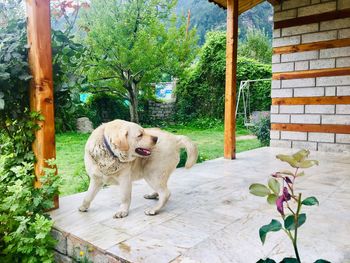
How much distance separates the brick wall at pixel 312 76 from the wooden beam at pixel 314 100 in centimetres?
2

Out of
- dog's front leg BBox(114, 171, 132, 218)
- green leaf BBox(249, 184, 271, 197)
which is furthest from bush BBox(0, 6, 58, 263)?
green leaf BBox(249, 184, 271, 197)

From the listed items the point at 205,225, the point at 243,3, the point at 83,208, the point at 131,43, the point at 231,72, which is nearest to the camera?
the point at 205,225

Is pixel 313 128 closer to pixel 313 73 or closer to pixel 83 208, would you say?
pixel 313 73

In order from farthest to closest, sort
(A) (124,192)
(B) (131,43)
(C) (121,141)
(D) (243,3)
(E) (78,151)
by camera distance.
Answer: (B) (131,43), (E) (78,151), (D) (243,3), (A) (124,192), (C) (121,141)

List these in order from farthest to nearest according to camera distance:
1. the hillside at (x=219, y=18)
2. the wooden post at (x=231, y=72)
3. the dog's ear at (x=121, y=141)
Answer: the hillside at (x=219, y=18), the wooden post at (x=231, y=72), the dog's ear at (x=121, y=141)

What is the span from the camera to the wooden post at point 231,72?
4.59m

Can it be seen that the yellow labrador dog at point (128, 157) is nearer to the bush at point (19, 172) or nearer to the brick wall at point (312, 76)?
the bush at point (19, 172)

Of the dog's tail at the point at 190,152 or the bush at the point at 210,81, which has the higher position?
the bush at the point at 210,81

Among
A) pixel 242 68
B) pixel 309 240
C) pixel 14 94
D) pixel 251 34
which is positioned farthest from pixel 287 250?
pixel 251 34

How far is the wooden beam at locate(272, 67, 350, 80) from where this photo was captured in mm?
5066

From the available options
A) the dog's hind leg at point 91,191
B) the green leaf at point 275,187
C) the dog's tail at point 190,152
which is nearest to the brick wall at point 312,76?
the dog's tail at point 190,152

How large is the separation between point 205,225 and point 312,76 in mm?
4168

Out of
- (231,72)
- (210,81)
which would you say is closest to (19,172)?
(231,72)

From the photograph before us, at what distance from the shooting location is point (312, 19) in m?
5.32
